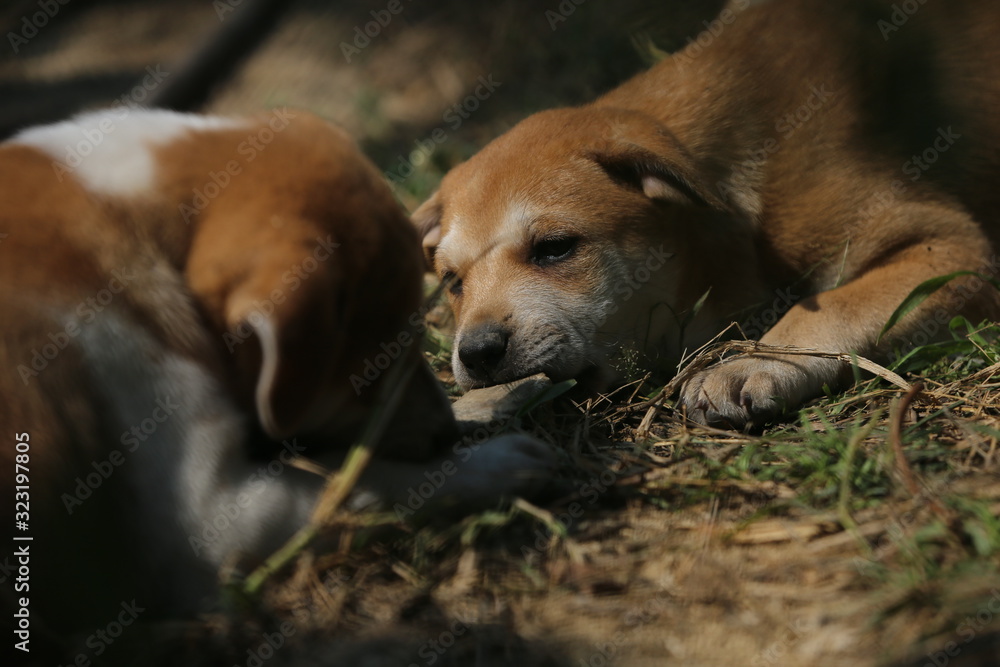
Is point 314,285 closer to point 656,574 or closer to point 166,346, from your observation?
A: point 166,346

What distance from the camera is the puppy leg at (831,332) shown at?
3.87 meters

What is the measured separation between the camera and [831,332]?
164 inches

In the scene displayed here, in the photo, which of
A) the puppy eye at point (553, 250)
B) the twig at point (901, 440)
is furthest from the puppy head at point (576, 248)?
the twig at point (901, 440)

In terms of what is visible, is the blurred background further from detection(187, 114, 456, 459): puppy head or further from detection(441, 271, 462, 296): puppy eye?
detection(187, 114, 456, 459): puppy head

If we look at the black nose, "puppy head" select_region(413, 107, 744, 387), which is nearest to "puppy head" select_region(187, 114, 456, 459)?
the black nose

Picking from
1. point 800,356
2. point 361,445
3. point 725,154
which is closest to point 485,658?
point 361,445

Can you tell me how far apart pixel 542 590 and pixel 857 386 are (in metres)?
1.81

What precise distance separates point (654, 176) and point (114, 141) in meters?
2.23

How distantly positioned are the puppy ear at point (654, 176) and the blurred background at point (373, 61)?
106 inches

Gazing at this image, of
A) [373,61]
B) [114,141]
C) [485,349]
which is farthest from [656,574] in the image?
[373,61]

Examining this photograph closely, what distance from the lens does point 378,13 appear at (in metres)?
10.7

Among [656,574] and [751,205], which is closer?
[656,574]

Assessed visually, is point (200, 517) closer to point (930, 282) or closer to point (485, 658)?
point (485, 658)

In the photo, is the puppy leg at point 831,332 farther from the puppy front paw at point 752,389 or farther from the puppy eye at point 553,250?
the puppy eye at point 553,250
